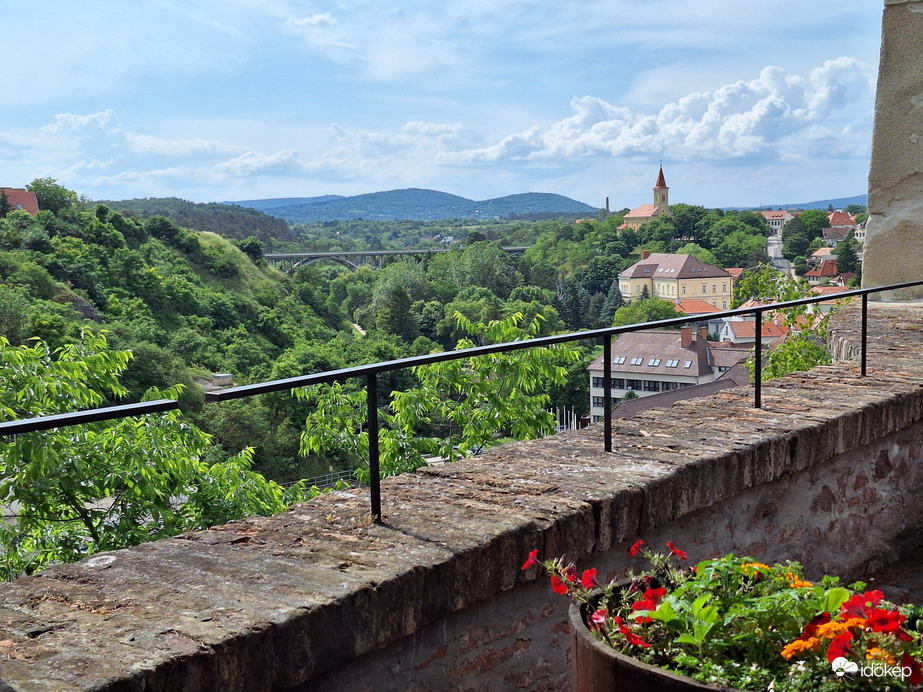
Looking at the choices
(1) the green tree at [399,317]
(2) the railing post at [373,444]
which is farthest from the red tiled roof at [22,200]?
(2) the railing post at [373,444]

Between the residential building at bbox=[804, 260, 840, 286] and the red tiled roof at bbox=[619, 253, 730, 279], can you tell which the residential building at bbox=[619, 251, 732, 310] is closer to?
the red tiled roof at bbox=[619, 253, 730, 279]

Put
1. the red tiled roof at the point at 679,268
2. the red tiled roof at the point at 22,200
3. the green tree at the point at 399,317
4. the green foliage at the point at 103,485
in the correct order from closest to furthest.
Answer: the green foliage at the point at 103,485, the green tree at the point at 399,317, the red tiled roof at the point at 22,200, the red tiled roof at the point at 679,268

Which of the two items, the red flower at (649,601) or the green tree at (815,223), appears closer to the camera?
the red flower at (649,601)

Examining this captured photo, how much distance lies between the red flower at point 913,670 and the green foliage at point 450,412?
3818 mm

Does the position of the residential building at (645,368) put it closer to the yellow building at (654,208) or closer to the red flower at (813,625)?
the red flower at (813,625)

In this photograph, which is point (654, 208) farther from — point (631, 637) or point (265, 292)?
point (631, 637)

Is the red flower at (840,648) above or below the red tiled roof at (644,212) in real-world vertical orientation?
Result: below

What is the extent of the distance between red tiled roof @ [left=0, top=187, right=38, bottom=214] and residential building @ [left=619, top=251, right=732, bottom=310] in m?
48.9

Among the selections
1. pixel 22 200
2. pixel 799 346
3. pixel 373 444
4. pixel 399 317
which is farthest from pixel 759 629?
pixel 22 200

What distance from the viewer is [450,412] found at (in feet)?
17.8

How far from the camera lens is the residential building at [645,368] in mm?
3324

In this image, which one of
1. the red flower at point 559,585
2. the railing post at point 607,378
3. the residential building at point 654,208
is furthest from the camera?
the residential building at point 654,208

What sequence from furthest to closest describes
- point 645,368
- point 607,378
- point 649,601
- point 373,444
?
point 645,368, point 607,378, point 373,444, point 649,601

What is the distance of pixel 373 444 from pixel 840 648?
1250 millimetres
